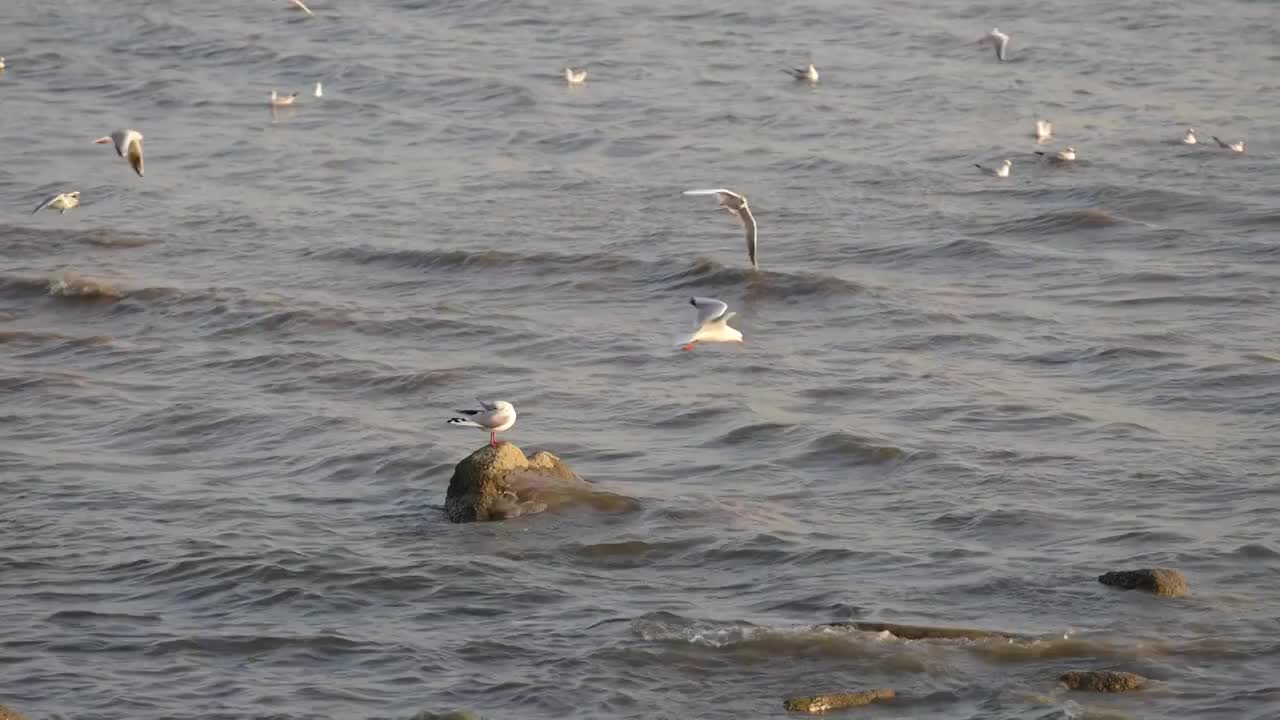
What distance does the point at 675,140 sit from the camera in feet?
85.8

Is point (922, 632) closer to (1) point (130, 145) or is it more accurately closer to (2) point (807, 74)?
(1) point (130, 145)

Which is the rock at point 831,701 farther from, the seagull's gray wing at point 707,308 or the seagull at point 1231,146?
the seagull at point 1231,146

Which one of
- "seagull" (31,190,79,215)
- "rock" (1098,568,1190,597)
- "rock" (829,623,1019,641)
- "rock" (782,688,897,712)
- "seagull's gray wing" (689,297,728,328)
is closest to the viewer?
"rock" (782,688,897,712)

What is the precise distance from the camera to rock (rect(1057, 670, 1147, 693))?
9883 mm

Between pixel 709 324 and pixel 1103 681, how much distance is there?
686cm

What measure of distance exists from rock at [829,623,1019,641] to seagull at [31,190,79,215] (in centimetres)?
1409

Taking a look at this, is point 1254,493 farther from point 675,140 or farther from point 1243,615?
point 675,140

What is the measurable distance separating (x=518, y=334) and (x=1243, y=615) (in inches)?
345


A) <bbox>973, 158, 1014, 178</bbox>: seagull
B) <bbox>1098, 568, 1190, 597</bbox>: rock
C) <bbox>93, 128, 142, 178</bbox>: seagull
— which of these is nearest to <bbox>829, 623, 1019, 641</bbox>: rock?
<bbox>1098, 568, 1190, 597</bbox>: rock

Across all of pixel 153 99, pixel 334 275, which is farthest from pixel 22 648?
pixel 153 99

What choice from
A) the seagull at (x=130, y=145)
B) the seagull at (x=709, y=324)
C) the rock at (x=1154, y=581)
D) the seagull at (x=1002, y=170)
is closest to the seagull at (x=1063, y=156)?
the seagull at (x=1002, y=170)

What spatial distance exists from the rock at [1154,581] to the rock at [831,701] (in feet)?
6.91

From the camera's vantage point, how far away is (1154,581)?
1115 centimetres

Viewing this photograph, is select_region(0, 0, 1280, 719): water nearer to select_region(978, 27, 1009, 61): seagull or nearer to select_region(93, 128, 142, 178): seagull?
select_region(978, 27, 1009, 61): seagull
